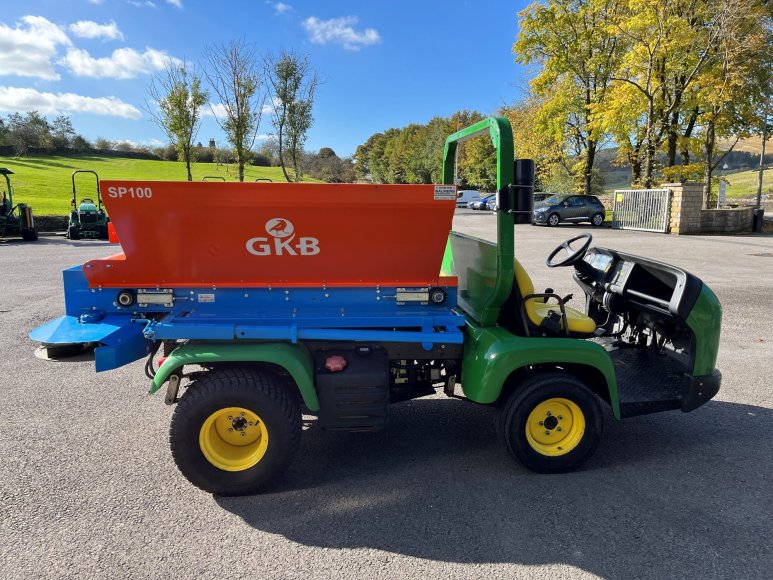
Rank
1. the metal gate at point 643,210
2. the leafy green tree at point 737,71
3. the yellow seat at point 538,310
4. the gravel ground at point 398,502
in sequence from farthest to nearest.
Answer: the metal gate at point 643,210 → the leafy green tree at point 737,71 → the yellow seat at point 538,310 → the gravel ground at point 398,502

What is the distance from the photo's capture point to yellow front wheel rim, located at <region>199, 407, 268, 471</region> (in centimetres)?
308

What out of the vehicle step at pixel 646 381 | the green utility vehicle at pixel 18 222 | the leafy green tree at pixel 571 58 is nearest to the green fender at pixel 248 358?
the vehicle step at pixel 646 381

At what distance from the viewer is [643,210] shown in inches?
832

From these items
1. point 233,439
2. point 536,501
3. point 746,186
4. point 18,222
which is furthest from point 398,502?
point 746,186

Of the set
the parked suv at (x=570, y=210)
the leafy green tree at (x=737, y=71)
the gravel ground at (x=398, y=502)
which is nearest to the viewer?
the gravel ground at (x=398, y=502)

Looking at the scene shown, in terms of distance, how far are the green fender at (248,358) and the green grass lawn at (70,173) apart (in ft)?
84.0

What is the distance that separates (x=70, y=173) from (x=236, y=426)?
177ft

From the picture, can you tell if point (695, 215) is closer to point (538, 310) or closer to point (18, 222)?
point (538, 310)

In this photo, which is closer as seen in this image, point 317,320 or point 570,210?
point 317,320

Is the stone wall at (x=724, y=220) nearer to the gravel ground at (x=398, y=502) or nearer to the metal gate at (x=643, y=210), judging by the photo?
the metal gate at (x=643, y=210)

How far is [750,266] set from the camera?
11984 mm

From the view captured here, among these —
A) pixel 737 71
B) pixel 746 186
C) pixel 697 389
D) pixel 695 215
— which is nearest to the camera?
pixel 697 389

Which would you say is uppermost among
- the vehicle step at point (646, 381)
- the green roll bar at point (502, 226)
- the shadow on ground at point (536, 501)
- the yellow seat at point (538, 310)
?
the green roll bar at point (502, 226)

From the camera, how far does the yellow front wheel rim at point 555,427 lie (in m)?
3.30
